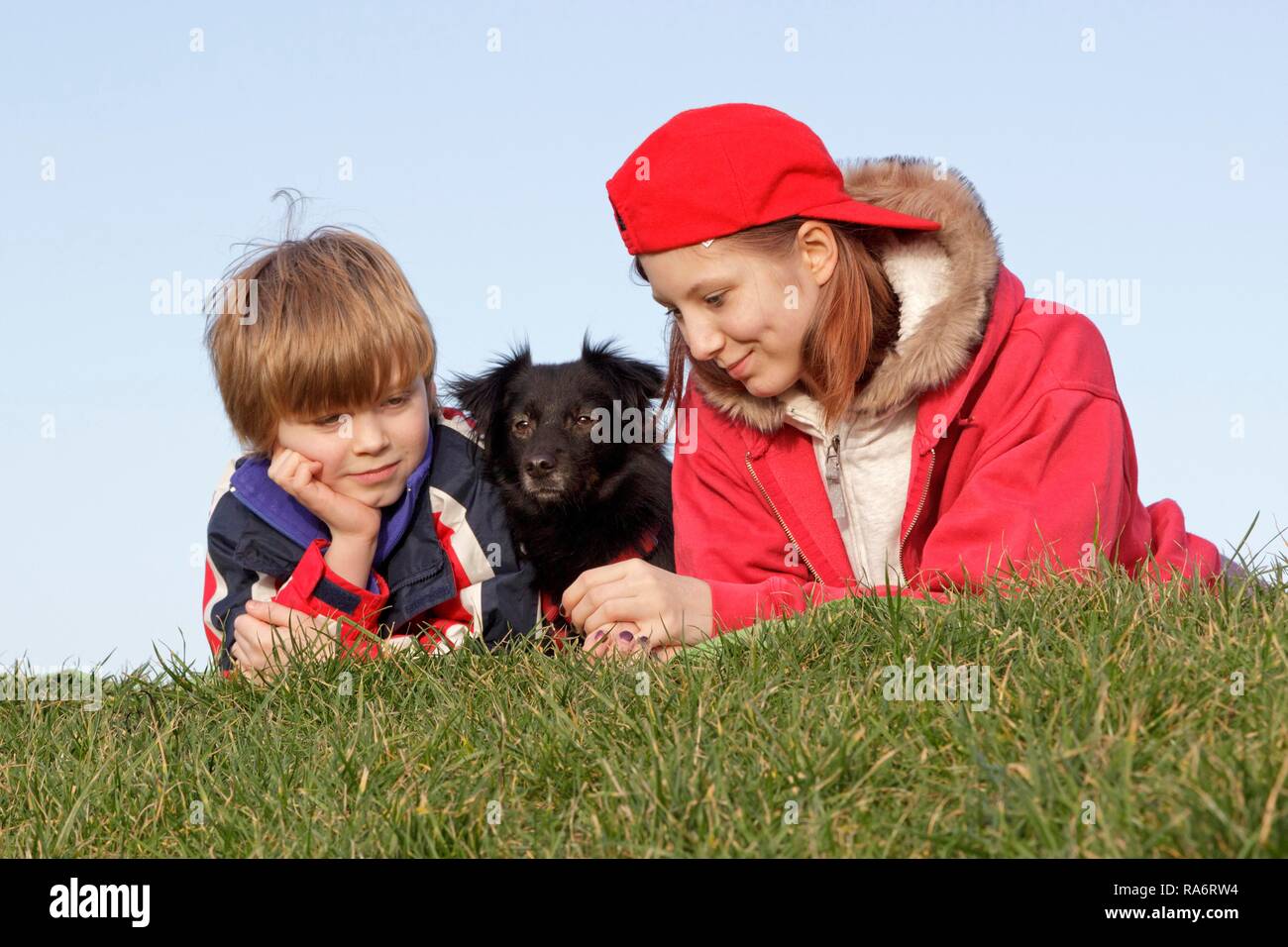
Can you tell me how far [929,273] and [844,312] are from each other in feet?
1.08

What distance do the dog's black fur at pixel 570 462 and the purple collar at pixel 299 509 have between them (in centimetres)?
41

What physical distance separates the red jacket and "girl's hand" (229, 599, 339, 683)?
1.30m

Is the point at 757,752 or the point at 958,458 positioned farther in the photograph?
the point at 958,458

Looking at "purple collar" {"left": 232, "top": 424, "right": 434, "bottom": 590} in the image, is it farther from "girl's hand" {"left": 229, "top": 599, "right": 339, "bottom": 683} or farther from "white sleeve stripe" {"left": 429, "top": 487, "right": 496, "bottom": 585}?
"girl's hand" {"left": 229, "top": 599, "right": 339, "bottom": 683}

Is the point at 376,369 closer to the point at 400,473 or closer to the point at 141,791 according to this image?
the point at 400,473

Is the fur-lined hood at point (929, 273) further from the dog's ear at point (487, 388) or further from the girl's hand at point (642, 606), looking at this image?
the dog's ear at point (487, 388)

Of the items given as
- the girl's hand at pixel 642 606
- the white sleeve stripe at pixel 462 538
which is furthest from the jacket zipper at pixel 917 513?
the white sleeve stripe at pixel 462 538

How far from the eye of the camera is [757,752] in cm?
255

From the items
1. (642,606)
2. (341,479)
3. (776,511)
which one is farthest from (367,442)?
(776,511)

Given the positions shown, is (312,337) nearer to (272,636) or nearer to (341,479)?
(341,479)

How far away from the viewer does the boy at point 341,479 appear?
456cm

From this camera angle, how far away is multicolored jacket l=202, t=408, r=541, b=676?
477 centimetres

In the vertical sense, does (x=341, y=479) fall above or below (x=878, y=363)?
below
